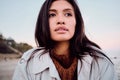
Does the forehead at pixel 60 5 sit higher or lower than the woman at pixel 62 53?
higher

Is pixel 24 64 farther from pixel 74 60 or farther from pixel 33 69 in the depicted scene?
pixel 74 60

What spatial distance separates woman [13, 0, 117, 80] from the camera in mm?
1802

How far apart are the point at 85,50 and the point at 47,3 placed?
1.42ft

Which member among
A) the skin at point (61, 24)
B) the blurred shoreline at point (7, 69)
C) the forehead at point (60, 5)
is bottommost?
the blurred shoreline at point (7, 69)

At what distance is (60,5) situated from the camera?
6.02ft

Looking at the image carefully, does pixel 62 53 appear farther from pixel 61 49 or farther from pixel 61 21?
pixel 61 21

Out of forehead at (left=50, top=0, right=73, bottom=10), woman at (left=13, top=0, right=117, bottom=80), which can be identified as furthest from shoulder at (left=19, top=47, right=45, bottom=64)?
forehead at (left=50, top=0, right=73, bottom=10)

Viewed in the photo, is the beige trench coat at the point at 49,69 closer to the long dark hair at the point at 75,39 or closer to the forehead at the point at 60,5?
the long dark hair at the point at 75,39

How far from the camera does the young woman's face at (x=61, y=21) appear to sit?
69.8 inches

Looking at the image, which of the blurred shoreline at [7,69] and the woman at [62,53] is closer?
the woman at [62,53]

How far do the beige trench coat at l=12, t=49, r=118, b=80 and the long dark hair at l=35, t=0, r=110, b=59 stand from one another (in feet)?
0.18

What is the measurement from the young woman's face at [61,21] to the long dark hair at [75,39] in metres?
0.05

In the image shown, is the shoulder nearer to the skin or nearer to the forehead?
the skin

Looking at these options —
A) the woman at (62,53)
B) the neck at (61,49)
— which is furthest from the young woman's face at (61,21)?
the neck at (61,49)
